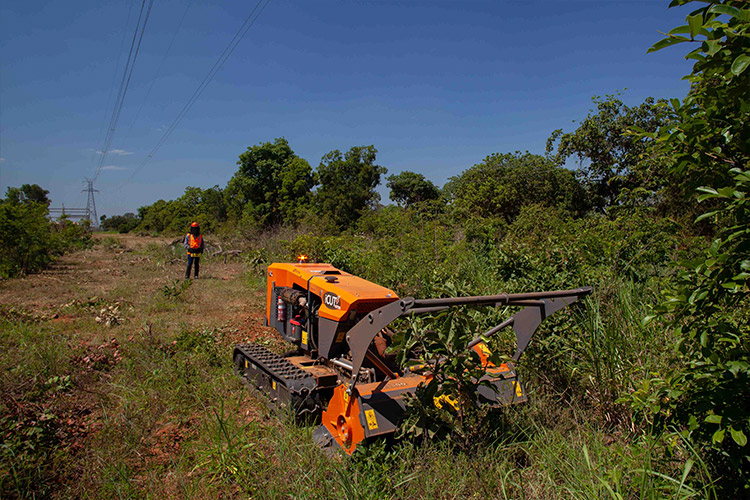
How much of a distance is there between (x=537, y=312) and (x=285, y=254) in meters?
11.0

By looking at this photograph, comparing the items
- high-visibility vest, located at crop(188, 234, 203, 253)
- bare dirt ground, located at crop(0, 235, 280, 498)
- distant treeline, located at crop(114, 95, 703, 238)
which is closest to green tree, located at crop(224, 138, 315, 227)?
distant treeline, located at crop(114, 95, 703, 238)

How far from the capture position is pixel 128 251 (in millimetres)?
22750

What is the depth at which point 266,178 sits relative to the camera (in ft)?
113

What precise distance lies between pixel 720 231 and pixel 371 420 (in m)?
2.61

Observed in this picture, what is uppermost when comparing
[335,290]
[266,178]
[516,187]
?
[266,178]

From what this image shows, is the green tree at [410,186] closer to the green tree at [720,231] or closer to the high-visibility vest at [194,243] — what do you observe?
the high-visibility vest at [194,243]

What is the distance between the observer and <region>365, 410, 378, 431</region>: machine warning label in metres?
3.52

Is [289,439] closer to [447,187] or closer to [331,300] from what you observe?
[331,300]

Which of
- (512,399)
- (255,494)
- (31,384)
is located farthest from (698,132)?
(31,384)

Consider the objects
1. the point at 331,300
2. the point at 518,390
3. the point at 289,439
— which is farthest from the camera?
the point at 331,300

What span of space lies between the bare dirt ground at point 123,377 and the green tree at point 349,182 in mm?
16866

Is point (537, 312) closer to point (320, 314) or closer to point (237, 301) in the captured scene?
point (320, 314)

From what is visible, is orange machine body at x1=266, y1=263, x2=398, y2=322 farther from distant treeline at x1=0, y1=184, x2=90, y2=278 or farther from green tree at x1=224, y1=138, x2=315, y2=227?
green tree at x1=224, y1=138, x2=315, y2=227

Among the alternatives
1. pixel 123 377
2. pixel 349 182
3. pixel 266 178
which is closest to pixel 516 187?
pixel 349 182
